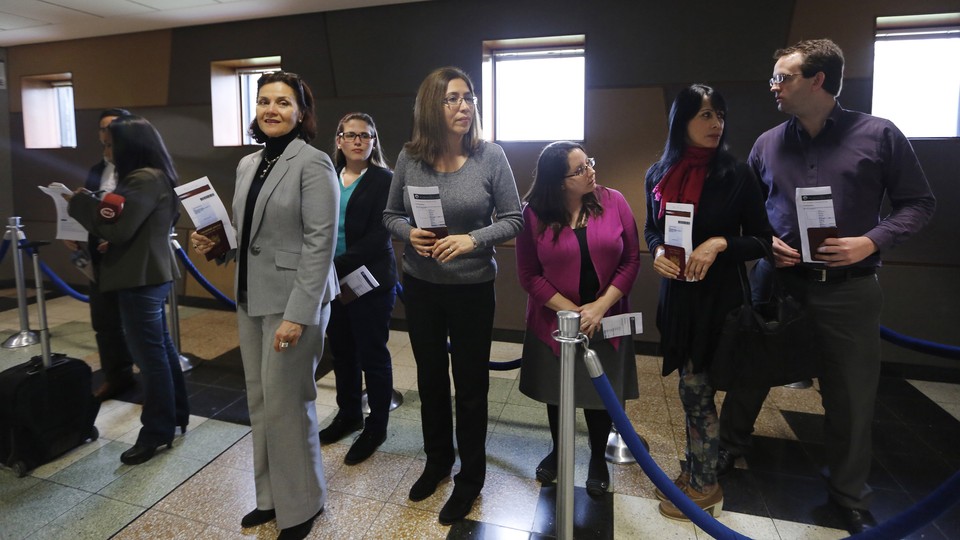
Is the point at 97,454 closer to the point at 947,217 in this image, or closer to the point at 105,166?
the point at 105,166

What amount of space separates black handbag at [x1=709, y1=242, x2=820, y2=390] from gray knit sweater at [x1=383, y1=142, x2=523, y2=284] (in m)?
0.79

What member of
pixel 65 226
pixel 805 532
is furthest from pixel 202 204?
pixel 805 532

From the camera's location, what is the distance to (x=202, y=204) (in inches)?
72.0

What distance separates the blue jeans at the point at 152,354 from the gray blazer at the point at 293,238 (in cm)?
95

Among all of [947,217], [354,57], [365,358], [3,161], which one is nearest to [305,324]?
[365,358]

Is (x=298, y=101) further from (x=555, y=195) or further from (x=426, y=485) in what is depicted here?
(x=426, y=485)

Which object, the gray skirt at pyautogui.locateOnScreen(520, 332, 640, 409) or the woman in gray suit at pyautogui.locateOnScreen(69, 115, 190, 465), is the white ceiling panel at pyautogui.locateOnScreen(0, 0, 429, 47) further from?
the gray skirt at pyautogui.locateOnScreen(520, 332, 640, 409)

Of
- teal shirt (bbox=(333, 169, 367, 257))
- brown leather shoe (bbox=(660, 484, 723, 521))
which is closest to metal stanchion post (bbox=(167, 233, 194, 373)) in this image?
teal shirt (bbox=(333, 169, 367, 257))

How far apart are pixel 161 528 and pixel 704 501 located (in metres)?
2.02

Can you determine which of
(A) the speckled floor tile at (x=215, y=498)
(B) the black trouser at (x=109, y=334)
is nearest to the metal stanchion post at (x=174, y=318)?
(B) the black trouser at (x=109, y=334)

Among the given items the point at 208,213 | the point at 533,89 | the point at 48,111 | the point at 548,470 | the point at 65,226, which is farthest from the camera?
the point at 48,111

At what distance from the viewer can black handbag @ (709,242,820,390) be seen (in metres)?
1.65

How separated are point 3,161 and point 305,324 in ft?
20.6

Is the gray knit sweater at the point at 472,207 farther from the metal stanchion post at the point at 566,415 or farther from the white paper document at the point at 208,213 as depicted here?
the white paper document at the point at 208,213
